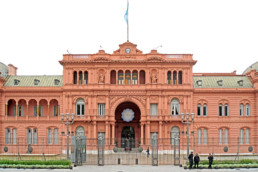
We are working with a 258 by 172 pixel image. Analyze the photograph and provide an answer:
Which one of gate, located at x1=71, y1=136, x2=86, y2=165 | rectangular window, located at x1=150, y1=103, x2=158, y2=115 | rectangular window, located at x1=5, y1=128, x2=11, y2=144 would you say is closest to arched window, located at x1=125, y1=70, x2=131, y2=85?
rectangular window, located at x1=150, y1=103, x2=158, y2=115

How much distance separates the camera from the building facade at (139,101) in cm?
6475

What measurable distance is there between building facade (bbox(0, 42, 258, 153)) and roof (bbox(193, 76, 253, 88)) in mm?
361

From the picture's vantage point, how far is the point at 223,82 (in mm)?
68750

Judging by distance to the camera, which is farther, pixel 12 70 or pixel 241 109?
pixel 12 70

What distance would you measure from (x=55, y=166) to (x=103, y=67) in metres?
27.9

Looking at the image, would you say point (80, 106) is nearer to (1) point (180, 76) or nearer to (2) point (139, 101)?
(2) point (139, 101)

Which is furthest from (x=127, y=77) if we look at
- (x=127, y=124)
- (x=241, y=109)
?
(x=241, y=109)

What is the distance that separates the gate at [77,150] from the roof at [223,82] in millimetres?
29824

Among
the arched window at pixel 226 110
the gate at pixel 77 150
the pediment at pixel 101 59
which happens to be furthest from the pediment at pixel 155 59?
the gate at pixel 77 150

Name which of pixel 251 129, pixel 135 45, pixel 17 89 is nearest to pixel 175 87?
pixel 135 45

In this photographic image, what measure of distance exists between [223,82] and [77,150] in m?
35.2

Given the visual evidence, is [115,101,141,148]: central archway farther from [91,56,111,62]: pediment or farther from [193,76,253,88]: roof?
[193,76,253,88]: roof

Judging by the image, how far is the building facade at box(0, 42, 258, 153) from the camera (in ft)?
212

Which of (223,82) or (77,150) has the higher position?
(223,82)
